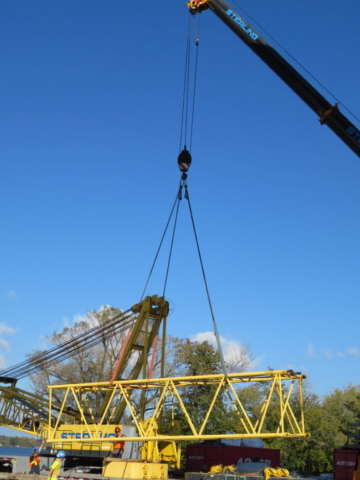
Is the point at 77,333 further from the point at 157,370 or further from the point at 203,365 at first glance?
the point at 203,365

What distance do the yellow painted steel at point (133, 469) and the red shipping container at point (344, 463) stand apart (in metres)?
7.48

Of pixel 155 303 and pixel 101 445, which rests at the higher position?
pixel 155 303

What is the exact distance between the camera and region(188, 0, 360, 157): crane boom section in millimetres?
17594

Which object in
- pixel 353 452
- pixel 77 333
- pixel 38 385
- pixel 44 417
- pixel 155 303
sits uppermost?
pixel 77 333

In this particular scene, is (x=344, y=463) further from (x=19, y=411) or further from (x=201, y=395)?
(x=201, y=395)

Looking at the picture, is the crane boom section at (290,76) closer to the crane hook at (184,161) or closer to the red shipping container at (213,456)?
the crane hook at (184,161)

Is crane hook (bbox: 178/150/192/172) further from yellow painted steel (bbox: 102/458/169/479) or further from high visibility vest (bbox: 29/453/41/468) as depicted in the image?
high visibility vest (bbox: 29/453/41/468)

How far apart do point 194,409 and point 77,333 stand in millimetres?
11478

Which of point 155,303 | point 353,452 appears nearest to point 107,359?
point 155,303

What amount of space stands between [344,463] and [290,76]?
1538cm

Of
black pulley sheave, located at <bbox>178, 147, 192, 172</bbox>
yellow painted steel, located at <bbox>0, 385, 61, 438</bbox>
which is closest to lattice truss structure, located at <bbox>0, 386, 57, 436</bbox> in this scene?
yellow painted steel, located at <bbox>0, 385, 61, 438</bbox>

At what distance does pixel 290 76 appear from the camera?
61.7 ft

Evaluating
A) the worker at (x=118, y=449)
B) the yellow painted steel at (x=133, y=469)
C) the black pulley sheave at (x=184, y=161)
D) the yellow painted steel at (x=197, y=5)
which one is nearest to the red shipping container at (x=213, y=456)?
the worker at (x=118, y=449)

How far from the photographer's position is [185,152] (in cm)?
2191
